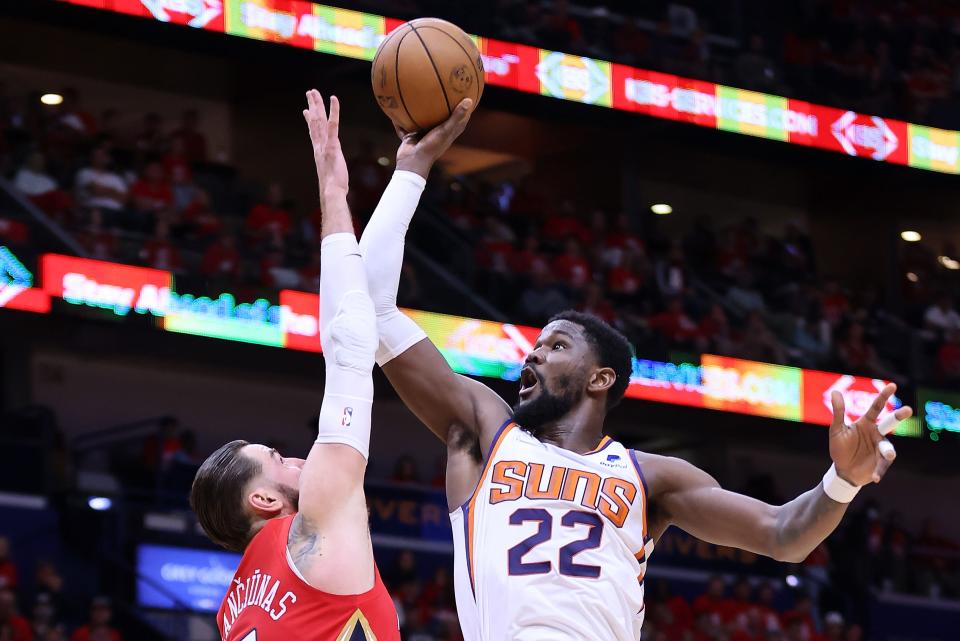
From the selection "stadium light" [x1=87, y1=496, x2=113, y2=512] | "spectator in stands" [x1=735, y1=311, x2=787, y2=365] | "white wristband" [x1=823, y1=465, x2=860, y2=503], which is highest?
"spectator in stands" [x1=735, y1=311, x2=787, y2=365]

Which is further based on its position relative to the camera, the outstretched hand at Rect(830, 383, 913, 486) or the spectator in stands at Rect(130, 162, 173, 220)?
the spectator in stands at Rect(130, 162, 173, 220)

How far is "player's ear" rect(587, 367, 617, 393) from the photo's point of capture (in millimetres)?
4602

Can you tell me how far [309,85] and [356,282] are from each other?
16.2 meters

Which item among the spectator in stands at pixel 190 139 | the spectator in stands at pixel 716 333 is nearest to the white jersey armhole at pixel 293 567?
the spectator in stands at pixel 190 139

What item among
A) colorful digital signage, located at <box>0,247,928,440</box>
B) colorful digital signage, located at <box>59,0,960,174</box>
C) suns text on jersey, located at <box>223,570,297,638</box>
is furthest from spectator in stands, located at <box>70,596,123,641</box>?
suns text on jersey, located at <box>223,570,297,638</box>

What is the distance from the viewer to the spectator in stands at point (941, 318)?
68.6 ft

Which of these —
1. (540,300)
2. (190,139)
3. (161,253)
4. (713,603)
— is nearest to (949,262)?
(540,300)

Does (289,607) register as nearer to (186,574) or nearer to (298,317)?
(186,574)

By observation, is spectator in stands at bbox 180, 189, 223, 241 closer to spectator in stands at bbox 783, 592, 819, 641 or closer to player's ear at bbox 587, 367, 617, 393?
spectator in stands at bbox 783, 592, 819, 641

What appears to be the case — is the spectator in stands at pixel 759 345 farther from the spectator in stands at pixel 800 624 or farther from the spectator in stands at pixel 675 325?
the spectator in stands at pixel 800 624

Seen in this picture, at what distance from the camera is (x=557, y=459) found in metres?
4.39

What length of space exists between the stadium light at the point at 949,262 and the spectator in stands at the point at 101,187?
44.1ft

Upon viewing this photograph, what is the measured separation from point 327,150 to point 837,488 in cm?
150

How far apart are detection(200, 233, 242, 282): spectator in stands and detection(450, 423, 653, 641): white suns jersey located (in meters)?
10.8
